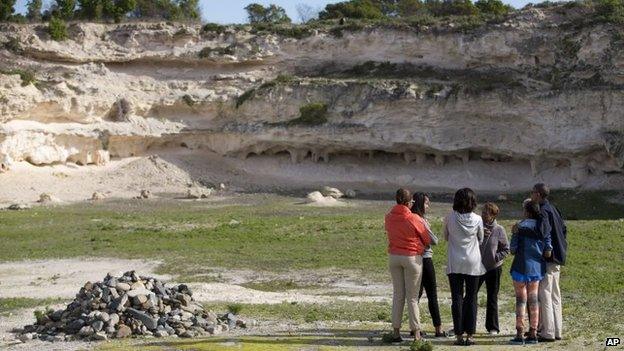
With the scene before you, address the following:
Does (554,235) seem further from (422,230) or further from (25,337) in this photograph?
(25,337)

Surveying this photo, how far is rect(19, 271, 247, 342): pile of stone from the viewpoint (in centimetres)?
1541

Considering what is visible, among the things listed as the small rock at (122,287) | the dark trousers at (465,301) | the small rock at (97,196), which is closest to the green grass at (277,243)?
the dark trousers at (465,301)

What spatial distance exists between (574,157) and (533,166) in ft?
7.56

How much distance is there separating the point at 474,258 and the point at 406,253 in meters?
0.98

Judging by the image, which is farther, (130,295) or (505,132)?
(505,132)

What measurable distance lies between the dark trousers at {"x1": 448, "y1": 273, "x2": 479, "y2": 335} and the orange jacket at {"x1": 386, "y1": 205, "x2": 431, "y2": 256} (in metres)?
0.63

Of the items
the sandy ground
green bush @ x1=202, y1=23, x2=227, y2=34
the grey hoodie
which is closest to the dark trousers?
the grey hoodie

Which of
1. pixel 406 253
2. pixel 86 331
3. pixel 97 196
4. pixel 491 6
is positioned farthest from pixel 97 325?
pixel 491 6

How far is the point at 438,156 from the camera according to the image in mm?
54125

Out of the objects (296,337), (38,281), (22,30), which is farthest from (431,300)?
(22,30)

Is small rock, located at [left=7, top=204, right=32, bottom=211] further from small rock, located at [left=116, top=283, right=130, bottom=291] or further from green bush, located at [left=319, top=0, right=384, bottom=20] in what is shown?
green bush, located at [left=319, top=0, right=384, bottom=20]

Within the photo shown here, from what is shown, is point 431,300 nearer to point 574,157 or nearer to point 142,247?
point 142,247

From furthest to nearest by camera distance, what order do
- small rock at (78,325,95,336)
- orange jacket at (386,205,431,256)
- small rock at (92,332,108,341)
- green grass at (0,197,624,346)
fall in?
green grass at (0,197,624,346), small rock at (78,325,95,336), small rock at (92,332,108,341), orange jacket at (386,205,431,256)

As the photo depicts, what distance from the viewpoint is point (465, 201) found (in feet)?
44.4
